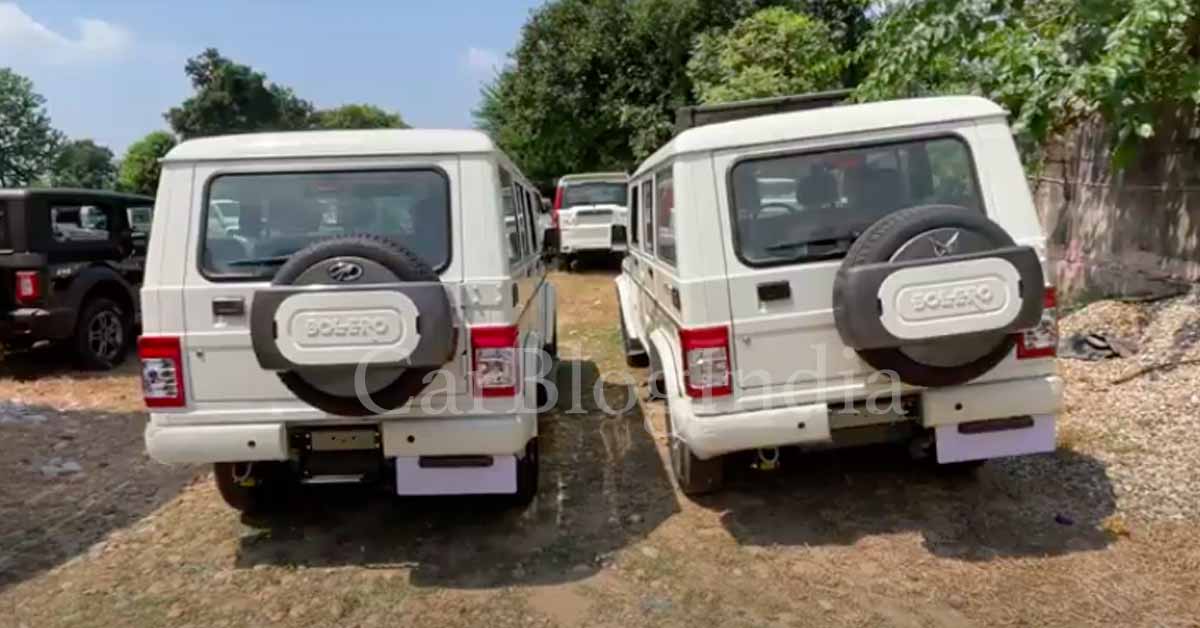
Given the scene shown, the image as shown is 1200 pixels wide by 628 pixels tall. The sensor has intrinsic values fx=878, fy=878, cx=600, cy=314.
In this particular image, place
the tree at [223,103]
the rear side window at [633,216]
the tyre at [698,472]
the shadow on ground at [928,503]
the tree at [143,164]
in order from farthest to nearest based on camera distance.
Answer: the tree at [223,103]
the tree at [143,164]
the rear side window at [633,216]
the tyre at [698,472]
the shadow on ground at [928,503]

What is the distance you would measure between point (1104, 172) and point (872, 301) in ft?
18.9

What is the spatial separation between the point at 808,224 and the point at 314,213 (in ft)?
7.68

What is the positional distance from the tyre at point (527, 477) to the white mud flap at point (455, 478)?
1.03 feet

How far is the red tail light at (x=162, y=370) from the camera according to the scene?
3982mm

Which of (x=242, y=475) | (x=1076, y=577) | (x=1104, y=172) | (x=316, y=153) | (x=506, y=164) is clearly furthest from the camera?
(x=1104, y=172)

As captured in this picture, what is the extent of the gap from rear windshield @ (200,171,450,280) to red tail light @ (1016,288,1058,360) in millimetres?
2707

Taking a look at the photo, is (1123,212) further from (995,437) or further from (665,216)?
(665,216)

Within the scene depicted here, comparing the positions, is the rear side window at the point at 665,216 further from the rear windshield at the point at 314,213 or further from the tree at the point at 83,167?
the tree at the point at 83,167

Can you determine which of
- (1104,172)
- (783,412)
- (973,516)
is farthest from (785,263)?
(1104,172)

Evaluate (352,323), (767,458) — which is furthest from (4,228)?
(767,458)

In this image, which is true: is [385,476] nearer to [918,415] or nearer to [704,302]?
[704,302]

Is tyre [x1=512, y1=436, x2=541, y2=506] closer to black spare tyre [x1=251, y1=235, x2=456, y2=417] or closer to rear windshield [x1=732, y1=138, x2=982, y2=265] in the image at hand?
black spare tyre [x1=251, y1=235, x2=456, y2=417]

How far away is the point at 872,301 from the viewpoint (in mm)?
3770

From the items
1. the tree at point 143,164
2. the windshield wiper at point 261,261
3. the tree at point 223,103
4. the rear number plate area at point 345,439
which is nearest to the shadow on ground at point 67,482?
the rear number plate area at point 345,439
